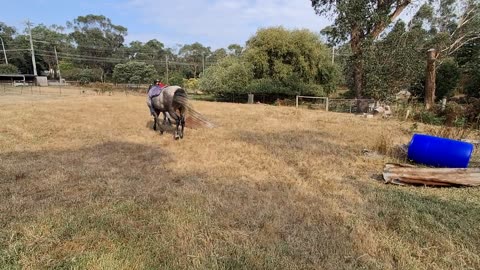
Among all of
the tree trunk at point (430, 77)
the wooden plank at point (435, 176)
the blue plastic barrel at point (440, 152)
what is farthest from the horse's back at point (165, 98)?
the tree trunk at point (430, 77)

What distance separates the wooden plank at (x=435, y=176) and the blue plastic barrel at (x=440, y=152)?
0.57 metres

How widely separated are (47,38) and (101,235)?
80.8 meters

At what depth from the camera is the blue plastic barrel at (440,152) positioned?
4.84 m

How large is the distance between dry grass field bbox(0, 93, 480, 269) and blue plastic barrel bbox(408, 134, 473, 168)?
20.1 inches

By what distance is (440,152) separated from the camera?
5078 mm

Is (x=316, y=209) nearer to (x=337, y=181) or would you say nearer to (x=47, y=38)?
A: (x=337, y=181)

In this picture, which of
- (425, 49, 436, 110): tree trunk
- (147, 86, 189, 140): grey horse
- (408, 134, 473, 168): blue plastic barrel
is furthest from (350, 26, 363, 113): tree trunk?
(147, 86, 189, 140): grey horse

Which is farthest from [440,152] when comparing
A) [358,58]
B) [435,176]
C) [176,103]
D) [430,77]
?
[358,58]

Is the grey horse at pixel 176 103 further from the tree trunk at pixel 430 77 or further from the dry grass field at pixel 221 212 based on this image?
the tree trunk at pixel 430 77

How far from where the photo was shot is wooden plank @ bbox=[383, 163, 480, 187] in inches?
167

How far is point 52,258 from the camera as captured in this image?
2.39 metres

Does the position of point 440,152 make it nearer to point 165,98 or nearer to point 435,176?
point 435,176

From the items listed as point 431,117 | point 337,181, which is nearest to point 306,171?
point 337,181

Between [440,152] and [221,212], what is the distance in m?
4.14
